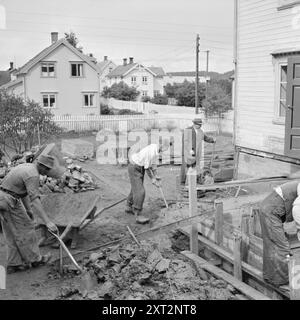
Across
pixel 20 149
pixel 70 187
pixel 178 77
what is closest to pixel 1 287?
pixel 70 187

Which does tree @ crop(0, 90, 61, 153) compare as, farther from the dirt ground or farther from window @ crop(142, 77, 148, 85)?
window @ crop(142, 77, 148, 85)

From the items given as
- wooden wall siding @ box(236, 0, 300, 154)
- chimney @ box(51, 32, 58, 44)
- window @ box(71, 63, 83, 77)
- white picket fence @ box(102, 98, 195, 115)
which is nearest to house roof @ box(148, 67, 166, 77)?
white picket fence @ box(102, 98, 195, 115)

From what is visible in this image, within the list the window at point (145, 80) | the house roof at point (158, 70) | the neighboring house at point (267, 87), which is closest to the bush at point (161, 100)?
the window at point (145, 80)

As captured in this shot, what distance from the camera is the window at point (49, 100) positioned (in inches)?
1395

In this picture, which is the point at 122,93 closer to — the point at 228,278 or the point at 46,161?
the point at 46,161

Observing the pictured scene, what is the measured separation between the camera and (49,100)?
117 ft

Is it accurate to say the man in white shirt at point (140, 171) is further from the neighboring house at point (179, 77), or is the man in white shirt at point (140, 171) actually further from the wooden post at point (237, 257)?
the neighboring house at point (179, 77)

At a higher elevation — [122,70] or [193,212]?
[122,70]

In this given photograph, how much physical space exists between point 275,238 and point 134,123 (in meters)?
26.6

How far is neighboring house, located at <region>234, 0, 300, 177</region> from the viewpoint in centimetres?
976

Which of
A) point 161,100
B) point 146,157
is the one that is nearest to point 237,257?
point 146,157

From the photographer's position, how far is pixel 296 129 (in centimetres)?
969

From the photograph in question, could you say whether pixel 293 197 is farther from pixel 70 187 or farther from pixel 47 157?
pixel 70 187

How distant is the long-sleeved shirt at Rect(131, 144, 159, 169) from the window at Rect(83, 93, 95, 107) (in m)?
29.2
